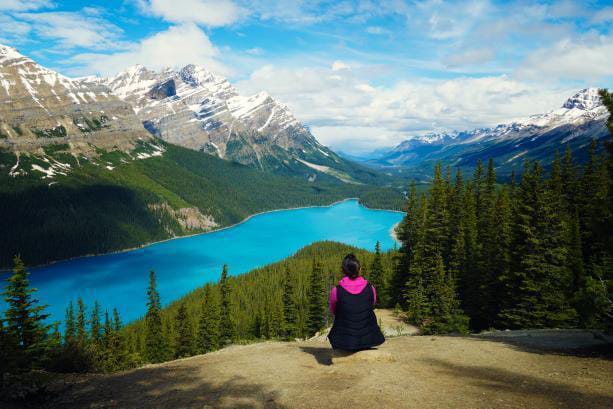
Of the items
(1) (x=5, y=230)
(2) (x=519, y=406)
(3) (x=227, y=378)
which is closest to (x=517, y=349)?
(2) (x=519, y=406)

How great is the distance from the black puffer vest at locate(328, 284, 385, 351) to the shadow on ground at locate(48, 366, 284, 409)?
3.20 m

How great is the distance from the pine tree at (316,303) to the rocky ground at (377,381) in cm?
4802

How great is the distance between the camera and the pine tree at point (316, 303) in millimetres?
68750

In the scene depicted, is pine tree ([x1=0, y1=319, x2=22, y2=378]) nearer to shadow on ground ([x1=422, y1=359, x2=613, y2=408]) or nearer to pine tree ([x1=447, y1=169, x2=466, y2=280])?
shadow on ground ([x1=422, y1=359, x2=613, y2=408])

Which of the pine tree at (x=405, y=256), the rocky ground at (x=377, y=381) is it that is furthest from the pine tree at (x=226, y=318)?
the rocky ground at (x=377, y=381)

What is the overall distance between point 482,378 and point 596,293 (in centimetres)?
769

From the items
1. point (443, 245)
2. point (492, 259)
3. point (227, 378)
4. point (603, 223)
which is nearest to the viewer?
point (227, 378)

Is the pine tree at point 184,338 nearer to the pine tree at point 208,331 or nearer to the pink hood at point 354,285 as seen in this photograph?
the pine tree at point 208,331

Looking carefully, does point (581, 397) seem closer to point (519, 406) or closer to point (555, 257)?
point (519, 406)

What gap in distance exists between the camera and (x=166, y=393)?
1517 centimetres

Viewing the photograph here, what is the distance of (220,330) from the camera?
237 ft

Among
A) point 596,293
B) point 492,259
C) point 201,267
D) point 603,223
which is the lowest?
point 201,267

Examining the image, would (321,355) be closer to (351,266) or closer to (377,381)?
(377,381)

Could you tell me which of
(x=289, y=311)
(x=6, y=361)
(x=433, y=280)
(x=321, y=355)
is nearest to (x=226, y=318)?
(x=289, y=311)
